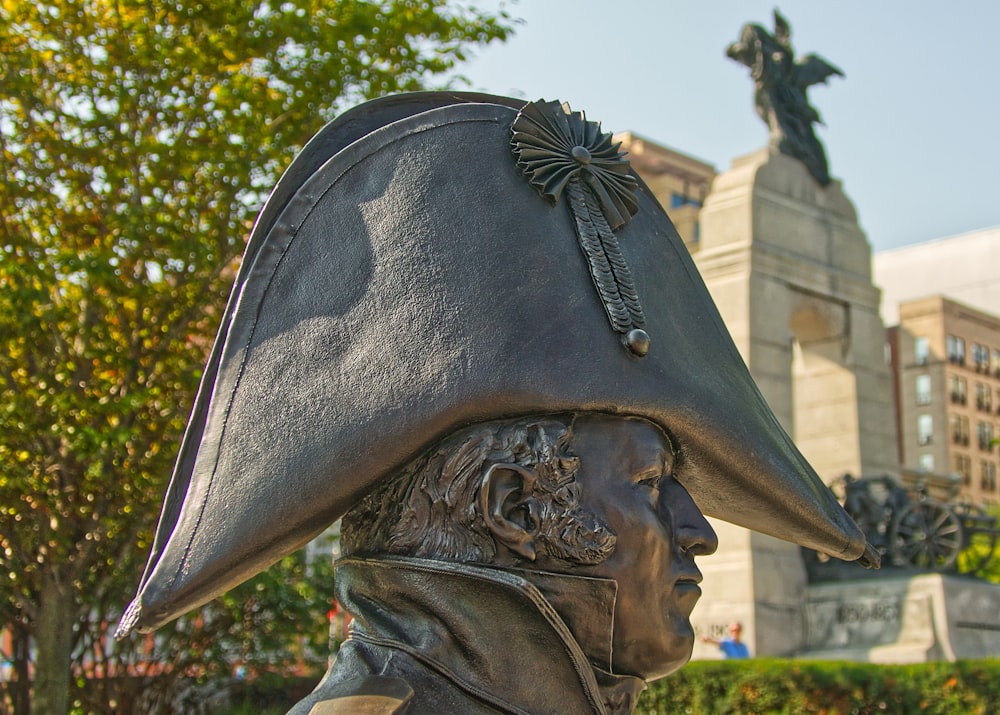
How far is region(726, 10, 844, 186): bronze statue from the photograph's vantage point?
19.0 m

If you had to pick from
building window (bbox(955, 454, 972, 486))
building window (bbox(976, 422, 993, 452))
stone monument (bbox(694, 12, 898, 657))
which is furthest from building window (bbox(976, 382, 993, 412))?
stone monument (bbox(694, 12, 898, 657))

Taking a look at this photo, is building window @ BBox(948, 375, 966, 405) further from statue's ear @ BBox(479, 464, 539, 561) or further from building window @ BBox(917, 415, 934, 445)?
statue's ear @ BBox(479, 464, 539, 561)

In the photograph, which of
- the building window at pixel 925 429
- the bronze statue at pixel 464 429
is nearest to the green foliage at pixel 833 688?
the bronze statue at pixel 464 429

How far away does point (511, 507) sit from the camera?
2.32 metres

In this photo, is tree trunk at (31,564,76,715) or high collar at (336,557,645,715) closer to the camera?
high collar at (336,557,645,715)

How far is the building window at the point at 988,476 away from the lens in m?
70.4

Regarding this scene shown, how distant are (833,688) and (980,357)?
63.3 m

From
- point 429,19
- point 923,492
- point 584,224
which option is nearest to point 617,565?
point 584,224

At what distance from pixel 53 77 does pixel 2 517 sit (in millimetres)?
3672

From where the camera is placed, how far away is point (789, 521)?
2.64 m

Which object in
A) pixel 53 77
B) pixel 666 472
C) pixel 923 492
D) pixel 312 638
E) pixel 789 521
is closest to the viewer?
pixel 666 472

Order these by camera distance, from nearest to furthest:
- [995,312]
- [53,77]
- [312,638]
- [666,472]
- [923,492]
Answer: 1. [666,472]
2. [53,77]
3. [312,638]
4. [923,492]
5. [995,312]

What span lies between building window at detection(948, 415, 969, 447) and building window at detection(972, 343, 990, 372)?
9.08 ft

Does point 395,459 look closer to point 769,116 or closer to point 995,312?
point 769,116
